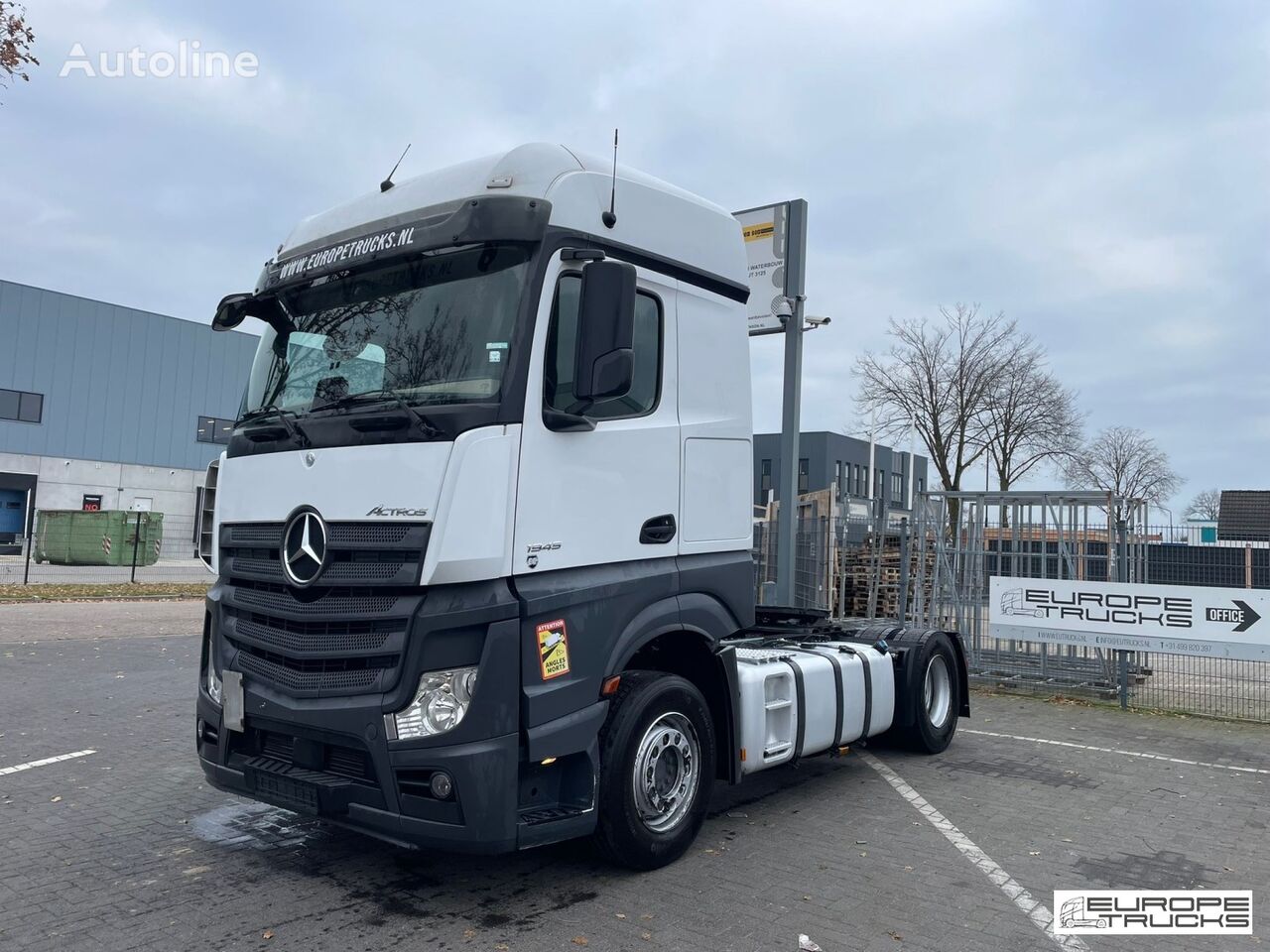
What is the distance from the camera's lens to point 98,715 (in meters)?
8.56

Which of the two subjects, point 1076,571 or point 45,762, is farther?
point 1076,571

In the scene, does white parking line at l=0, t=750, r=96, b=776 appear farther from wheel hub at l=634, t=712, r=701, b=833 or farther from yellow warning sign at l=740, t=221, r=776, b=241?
yellow warning sign at l=740, t=221, r=776, b=241

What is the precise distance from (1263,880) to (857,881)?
6.92 feet

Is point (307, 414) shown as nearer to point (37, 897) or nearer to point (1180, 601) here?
point (37, 897)

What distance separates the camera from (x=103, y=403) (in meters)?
44.6

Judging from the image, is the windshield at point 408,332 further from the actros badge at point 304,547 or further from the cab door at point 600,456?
the actros badge at point 304,547

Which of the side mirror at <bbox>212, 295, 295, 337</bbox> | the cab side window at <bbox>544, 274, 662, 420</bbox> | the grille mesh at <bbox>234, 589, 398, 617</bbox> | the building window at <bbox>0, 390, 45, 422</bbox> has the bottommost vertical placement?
the grille mesh at <bbox>234, 589, 398, 617</bbox>

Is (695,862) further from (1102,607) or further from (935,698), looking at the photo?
(1102,607)

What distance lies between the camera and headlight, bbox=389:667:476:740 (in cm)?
402

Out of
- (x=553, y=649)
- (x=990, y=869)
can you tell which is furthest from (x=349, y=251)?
(x=990, y=869)

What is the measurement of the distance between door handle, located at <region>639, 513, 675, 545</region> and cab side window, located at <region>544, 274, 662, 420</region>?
1.75 ft

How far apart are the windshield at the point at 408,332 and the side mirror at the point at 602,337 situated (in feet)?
1.00

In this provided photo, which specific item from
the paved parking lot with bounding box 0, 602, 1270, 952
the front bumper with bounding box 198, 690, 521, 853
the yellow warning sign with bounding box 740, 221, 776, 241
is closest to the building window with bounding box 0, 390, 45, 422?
the paved parking lot with bounding box 0, 602, 1270, 952

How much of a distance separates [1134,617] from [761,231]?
5.81 meters
